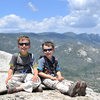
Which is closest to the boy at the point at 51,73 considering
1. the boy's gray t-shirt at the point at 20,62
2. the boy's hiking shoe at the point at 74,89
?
the boy's hiking shoe at the point at 74,89

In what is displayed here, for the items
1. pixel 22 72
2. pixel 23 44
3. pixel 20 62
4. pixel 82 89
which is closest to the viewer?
pixel 82 89

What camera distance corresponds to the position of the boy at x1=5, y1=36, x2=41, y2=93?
27.0 ft

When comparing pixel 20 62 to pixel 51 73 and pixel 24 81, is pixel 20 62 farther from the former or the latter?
pixel 51 73

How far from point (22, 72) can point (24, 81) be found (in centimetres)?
51

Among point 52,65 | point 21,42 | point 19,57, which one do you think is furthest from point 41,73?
point 21,42

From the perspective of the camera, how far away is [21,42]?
8.48 m

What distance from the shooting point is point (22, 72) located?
8680mm

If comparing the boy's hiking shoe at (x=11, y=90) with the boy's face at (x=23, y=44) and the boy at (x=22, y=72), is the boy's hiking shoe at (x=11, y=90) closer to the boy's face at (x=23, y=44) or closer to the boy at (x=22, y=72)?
the boy at (x=22, y=72)

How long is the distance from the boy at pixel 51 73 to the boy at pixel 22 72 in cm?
65

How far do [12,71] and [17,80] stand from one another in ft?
1.86

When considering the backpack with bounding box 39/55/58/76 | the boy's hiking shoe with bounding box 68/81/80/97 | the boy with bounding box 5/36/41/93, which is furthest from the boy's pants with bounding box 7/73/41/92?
the boy's hiking shoe with bounding box 68/81/80/97

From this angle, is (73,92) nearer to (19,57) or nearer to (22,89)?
(22,89)

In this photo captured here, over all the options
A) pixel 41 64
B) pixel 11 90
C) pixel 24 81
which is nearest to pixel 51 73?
pixel 41 64

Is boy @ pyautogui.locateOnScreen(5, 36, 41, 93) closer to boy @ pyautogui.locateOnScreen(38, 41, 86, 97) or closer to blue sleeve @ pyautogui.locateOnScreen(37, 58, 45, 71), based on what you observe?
blue sleeve @ pyautogui.locateOnScreen(37, 58, 45, 71)
